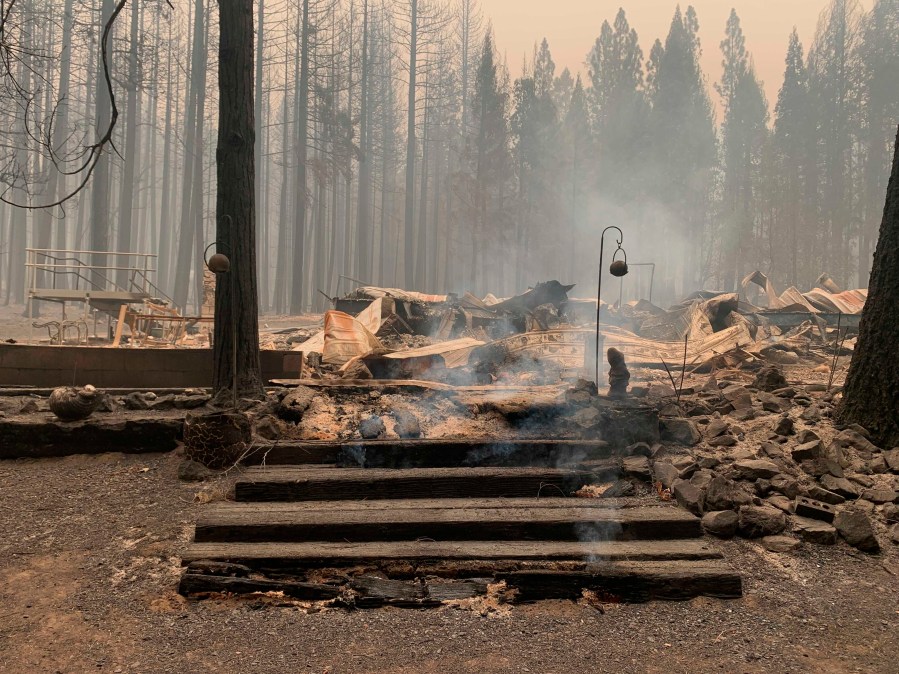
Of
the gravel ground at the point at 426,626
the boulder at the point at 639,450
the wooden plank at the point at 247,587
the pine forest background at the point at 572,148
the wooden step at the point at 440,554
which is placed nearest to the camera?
the gravel ground at the point at 426,626

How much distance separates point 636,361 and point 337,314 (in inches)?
189

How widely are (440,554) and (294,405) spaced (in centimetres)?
284

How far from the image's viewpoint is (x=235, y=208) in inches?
232

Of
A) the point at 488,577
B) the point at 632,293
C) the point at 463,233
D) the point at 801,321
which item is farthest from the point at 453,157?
the point at 488,577

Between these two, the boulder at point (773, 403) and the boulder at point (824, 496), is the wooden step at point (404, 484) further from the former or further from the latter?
the boulder at point (773, 403)

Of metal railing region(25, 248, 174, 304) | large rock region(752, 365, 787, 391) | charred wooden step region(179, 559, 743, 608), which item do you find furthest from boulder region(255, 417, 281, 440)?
metal railing region(25, 248, 174, 304)

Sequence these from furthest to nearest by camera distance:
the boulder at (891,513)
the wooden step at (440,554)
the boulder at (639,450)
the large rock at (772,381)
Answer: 1. the large rock at (772,381)
2. the boulder at (639,450)
3. the boulder at (891,513)
4. the wooden step at (440,554)

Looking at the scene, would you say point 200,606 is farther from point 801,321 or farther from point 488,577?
point 801,321

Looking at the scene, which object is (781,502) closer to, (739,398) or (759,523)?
(759,523)

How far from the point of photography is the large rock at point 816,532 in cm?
372

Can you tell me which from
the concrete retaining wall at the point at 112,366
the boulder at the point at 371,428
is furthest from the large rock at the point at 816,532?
the concrete retaining wall at the point at 112,366

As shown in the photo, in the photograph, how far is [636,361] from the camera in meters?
8.93

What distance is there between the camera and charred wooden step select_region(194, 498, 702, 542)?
3.68 meters

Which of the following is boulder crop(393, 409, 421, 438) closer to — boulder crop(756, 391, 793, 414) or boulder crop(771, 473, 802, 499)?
boulder crop(771, 473, 802, 499)
